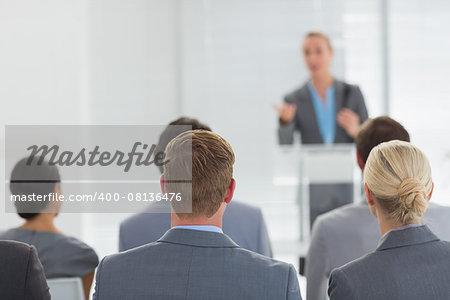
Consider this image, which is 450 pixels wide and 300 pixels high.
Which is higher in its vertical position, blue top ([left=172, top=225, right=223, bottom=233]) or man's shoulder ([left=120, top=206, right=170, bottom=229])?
blue top ([left=172, top=225, right=223, bottom=233])

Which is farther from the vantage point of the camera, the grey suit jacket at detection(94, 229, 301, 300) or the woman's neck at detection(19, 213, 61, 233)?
the woman's neck at detection(19, 213, 61, 233)

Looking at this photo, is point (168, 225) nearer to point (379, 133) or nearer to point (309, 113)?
point (379, 133)

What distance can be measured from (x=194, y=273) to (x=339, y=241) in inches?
37.9

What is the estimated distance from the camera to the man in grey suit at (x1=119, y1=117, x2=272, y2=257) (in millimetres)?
2342

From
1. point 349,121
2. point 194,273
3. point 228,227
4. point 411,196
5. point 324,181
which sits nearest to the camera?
point 194,273

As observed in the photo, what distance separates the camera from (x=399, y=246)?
162 centimetres

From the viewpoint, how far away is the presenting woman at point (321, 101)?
4.74m

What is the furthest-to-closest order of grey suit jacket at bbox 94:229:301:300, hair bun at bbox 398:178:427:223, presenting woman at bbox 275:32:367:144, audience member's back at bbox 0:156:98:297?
presenting woman at bbox 275:32:367:144, audience member's back at bbox 0:156:98:297, hair bun at bbox 398:178:427:223, grey suit jacket at bbox 94:229:301:300

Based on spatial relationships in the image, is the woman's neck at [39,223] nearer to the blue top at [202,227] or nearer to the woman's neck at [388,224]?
the blue top at [202,227]

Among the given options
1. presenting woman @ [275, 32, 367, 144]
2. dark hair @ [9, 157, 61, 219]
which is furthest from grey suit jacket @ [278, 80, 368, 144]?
dark hair @ [9, 157, 61, 219]

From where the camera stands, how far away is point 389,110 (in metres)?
6.47

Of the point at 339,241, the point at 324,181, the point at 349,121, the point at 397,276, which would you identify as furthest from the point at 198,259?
the point at 349,121

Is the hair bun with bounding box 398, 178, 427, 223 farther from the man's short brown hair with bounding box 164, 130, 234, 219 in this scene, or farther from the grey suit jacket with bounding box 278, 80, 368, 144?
the grey suit jacket with bounding box 278, 80, 368, 144

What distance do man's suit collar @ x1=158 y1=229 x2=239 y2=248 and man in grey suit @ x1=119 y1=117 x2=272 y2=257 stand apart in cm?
79
